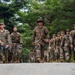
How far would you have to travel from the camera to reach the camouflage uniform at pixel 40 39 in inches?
514

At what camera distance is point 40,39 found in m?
13.2

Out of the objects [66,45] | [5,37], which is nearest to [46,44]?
[5,37]

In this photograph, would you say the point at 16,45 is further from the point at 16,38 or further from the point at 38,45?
the point at 38,45

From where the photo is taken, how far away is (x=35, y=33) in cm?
1332

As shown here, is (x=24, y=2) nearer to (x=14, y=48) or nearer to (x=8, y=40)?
(x=14, y=48)

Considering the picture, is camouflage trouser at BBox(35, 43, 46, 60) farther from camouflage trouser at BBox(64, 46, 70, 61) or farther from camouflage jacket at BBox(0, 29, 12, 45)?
camouflage trouser at BBox(64, 46, 70, 61)

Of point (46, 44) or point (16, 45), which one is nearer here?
point (46, 44)
